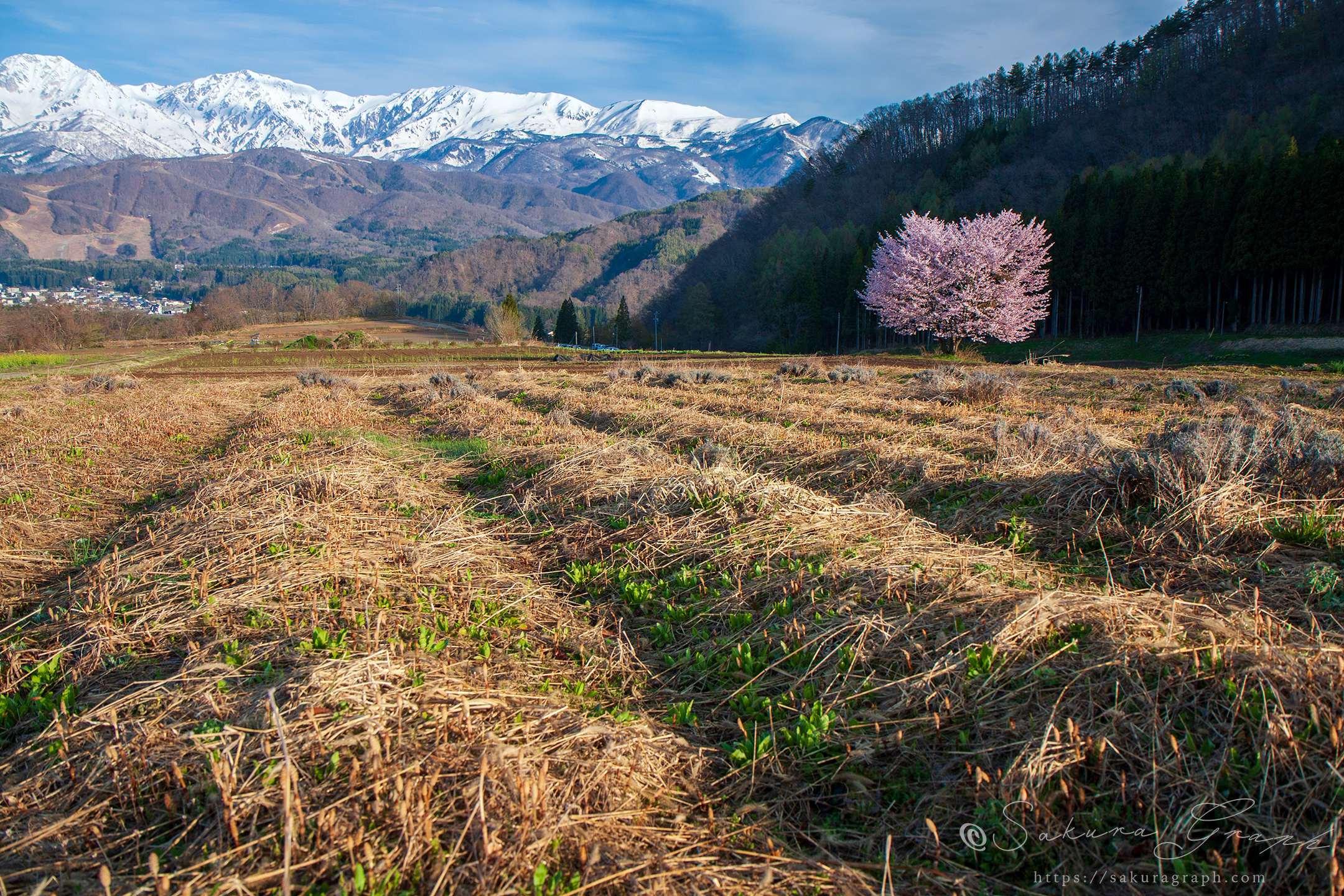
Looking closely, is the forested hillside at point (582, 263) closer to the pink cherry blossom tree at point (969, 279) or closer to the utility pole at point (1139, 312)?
the pink cherry blossom tree at point (969, 279)

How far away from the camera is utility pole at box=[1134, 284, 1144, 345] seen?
37.7 metres

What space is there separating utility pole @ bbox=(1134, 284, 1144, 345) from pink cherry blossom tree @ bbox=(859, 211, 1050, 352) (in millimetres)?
4916

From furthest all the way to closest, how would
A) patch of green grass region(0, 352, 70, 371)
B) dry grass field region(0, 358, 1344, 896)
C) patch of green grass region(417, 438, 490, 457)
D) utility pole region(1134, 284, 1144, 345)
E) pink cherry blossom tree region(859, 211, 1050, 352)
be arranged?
1. utility pole region(1134, 284, 1144, 345)
2. pink cherry blossom tree region(859, 211, 1050, 352)
3. patch of green grass region(0, 352, 70, 371)
4. patch of green grass region(417, 438, 490, 457)
5. dry grass field region(0, 358, 1344, 896)

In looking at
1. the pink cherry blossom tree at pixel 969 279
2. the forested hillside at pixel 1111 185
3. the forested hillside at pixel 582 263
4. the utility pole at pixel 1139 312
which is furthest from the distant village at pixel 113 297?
the utility pole at pixel 1139 312

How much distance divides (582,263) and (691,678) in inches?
7101

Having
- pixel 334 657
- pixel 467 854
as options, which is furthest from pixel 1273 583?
pixel 334 657

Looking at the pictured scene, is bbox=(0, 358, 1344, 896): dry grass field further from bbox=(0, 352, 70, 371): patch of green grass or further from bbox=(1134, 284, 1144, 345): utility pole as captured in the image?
bbox=(0, 352, 70, 371): patch of green grass

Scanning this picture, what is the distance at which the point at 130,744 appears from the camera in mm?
2842

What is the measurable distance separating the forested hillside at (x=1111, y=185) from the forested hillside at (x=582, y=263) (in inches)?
1809

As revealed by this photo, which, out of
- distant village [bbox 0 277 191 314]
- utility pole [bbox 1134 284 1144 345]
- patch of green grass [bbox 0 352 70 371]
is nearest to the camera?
patch of green grass [bbox 0 352 70 371]

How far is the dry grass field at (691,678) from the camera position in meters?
2.53

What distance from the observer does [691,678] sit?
13.1 feet

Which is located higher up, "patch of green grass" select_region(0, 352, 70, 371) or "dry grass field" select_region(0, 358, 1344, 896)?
"patch of green grass" select_region(0, 352, 70, 371)

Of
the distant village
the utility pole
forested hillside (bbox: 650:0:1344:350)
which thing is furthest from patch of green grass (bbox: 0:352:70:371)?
the distant village
